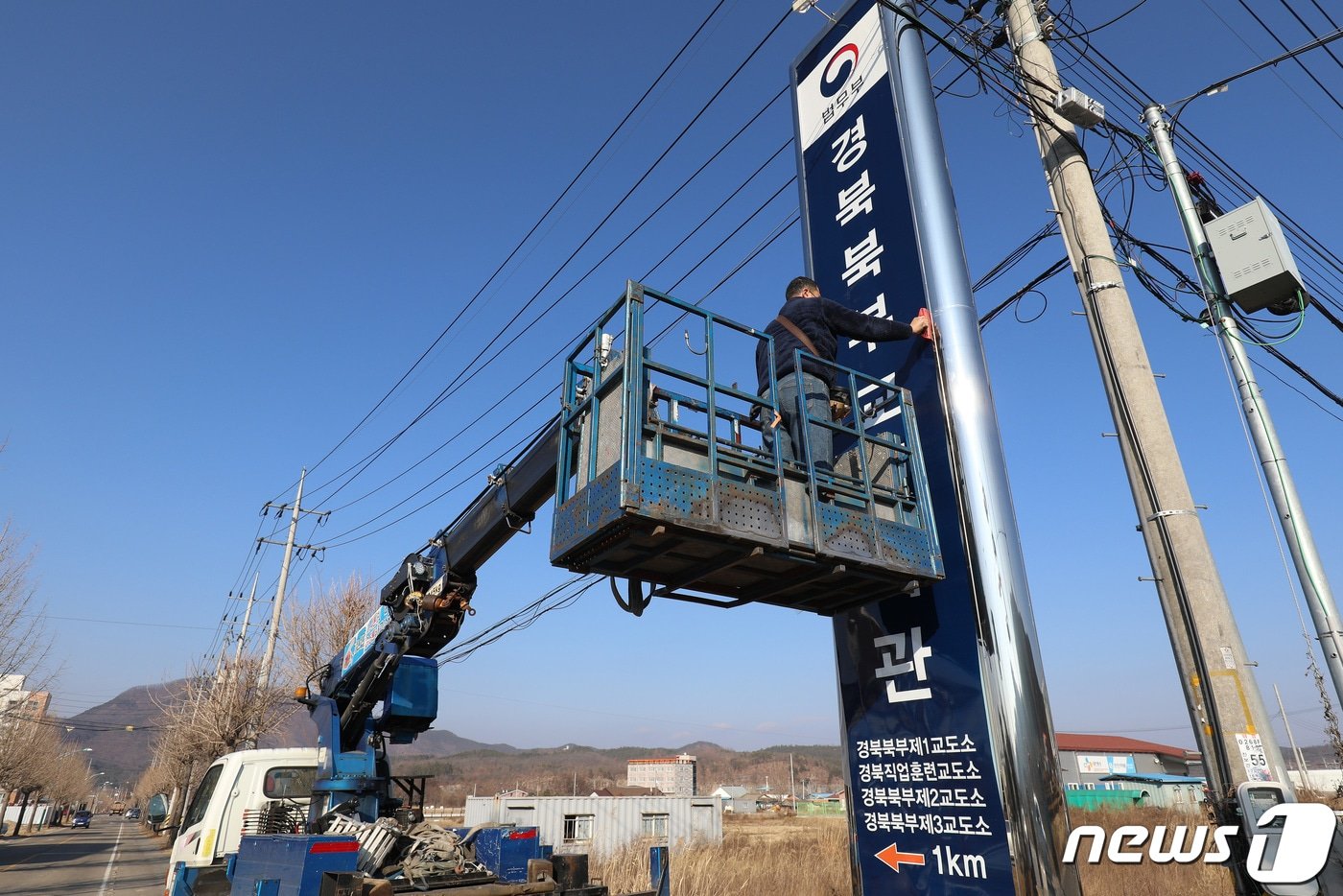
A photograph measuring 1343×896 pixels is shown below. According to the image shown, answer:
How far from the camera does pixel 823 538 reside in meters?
5.61

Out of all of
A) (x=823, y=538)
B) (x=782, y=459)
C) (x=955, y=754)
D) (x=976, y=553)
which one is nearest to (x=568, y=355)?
(x=782, y=459)

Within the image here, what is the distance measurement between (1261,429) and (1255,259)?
5.45 feet

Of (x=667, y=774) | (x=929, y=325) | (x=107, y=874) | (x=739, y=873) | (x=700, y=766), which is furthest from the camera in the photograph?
(x=700, y=766)

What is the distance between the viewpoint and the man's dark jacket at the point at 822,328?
6.75 meters

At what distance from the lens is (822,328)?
6.93 m

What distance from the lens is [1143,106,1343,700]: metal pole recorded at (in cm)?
549

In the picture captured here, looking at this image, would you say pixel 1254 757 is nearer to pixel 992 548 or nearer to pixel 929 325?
pixel 992 548

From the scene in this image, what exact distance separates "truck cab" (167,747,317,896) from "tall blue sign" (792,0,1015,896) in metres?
7.61

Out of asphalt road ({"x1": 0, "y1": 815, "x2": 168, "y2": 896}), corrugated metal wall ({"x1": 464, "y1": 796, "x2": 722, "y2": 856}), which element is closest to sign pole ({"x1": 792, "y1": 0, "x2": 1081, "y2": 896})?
asphalt road ({"x1": 0, "y1": 815, "x2": 168, "y2": 896})

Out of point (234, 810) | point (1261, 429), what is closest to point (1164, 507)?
point (1261, 429)

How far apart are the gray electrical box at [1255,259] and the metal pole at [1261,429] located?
11cm

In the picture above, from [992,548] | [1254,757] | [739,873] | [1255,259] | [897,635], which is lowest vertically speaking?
[739,873]

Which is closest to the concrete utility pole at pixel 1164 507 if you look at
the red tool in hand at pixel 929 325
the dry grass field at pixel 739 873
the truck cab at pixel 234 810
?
the red tool in hand at pixel 929 325

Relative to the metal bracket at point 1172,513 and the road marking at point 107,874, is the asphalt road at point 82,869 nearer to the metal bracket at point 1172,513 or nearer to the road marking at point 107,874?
the road marking at point 107,874
